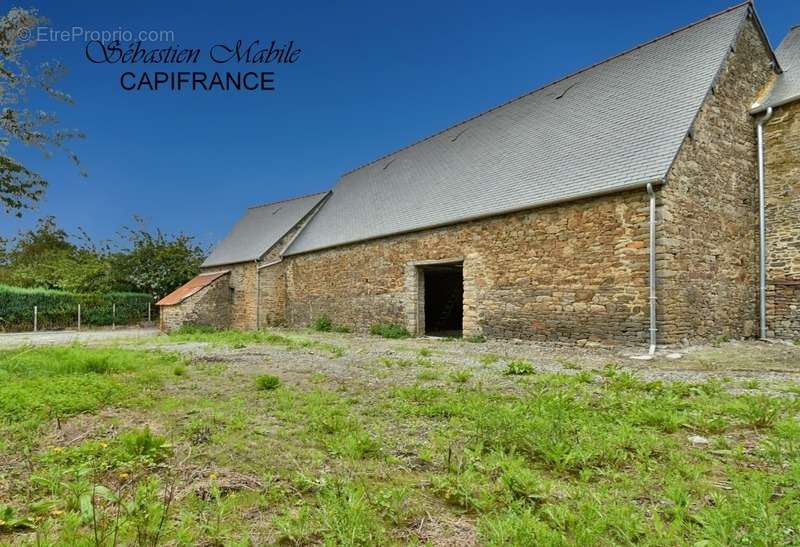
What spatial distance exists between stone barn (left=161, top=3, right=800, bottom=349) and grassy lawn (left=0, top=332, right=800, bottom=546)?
4.30 metres

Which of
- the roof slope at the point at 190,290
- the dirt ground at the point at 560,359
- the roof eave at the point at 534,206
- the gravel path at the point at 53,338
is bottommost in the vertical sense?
the gravel path at the point at 53,338

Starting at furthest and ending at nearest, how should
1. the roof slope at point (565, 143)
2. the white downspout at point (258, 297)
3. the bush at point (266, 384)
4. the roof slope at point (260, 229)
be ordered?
1. the roof slope at point (260, 229)
2. the white downspout at point (258, 297)
3. the roof slope at point (565, 143)
4. the bush at point (266, 384)

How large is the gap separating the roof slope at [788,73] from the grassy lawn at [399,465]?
9014 mm

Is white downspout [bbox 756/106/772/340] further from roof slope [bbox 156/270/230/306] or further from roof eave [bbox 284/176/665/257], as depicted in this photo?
roof slope [bbox 156/270/230/306]

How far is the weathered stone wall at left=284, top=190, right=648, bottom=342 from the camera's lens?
8539mm

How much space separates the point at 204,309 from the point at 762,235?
65.9 ft

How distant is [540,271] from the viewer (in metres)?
9.97

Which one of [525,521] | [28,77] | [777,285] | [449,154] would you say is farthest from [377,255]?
[525,521]

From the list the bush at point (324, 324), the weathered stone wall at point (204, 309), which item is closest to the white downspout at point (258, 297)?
the weathered stone wall at point (204, 309)

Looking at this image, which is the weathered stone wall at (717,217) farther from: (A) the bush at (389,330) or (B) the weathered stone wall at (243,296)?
(B) the weathered stone wall at (243,296)

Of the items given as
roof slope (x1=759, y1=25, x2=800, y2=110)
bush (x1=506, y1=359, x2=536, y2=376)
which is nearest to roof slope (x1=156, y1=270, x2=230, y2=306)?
bush (x1=506, y1=359, x2=536, y2=376)

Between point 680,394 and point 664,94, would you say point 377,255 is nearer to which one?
point 664,94

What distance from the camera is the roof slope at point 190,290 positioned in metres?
18.4

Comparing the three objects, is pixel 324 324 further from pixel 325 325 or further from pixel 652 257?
pixel 652 257
